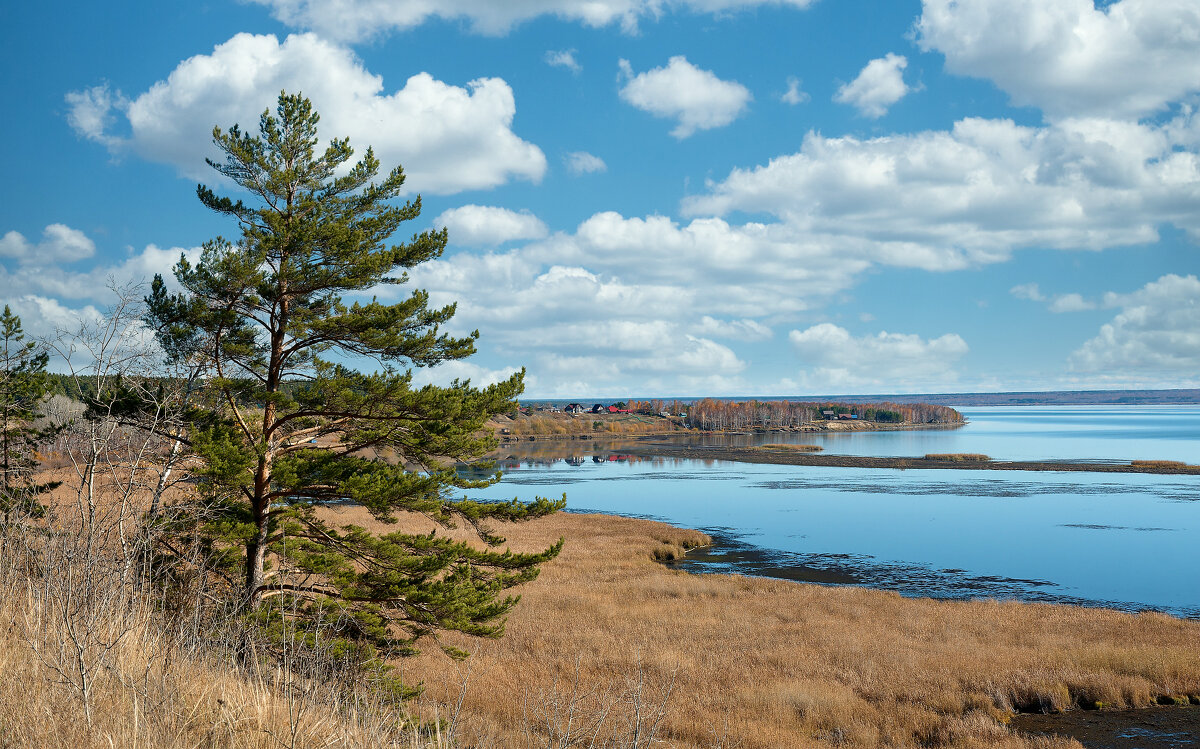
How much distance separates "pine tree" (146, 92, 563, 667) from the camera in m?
12.6

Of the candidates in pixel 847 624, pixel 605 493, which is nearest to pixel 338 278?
pixel 847 624

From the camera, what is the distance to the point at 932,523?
47188mm

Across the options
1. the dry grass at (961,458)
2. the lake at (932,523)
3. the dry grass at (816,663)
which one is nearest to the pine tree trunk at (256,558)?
the dry grass at (816,663)

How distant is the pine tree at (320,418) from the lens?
1257cm

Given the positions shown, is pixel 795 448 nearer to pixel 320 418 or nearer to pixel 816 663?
pixel 816 663

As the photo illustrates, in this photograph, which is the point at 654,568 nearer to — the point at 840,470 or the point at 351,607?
the point at 351,607

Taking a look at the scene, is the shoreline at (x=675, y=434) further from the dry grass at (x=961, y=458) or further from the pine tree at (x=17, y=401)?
the pine tree at (x=17, y=401)

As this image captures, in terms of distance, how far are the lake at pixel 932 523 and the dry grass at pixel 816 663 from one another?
21.8ft

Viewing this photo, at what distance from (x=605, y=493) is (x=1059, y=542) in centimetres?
3763

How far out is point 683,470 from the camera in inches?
3561

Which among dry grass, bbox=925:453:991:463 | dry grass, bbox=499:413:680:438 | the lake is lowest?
the lake

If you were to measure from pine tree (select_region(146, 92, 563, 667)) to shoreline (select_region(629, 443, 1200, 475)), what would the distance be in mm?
81393

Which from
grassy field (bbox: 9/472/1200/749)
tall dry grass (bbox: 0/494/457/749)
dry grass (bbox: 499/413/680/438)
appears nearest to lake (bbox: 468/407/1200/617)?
grassy field (bbox: 9/472/1200/749)

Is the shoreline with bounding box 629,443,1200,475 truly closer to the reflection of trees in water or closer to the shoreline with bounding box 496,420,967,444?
the reflection of trees in water
